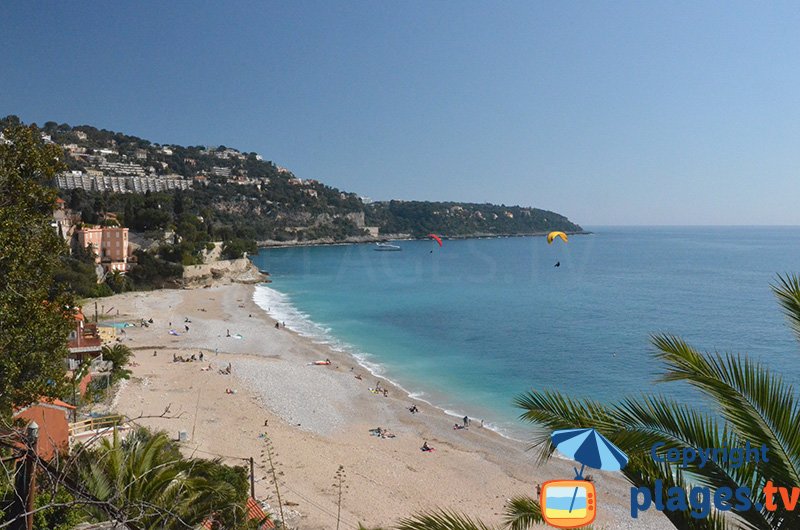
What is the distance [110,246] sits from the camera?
168ft

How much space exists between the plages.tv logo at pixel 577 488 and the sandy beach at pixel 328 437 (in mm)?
4666

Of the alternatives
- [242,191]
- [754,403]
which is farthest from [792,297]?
[242,191]

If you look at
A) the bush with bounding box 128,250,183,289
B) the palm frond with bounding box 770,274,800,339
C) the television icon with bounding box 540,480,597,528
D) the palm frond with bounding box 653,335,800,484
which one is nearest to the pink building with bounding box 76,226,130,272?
the bush with bounding box 128,250,183,289

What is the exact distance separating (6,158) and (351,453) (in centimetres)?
1229

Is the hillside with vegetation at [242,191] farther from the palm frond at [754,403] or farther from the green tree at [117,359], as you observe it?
the palm frond at [754,403]

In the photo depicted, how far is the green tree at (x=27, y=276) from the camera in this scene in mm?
6836

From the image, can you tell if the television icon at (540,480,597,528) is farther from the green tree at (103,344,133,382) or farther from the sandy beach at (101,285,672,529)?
the green tree at (103,344,133,382)

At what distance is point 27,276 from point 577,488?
23.1 feet

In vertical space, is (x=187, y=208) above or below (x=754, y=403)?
above

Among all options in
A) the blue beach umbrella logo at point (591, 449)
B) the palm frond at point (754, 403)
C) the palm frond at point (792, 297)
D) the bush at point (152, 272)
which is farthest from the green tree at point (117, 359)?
the bush at point (152, 272)

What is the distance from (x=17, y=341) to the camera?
6.93 metres

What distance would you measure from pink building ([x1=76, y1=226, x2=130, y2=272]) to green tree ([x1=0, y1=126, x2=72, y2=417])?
47095 mm

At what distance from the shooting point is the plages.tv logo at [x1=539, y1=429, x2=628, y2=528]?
11.7ft

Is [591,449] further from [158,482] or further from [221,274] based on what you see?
[221,274]
